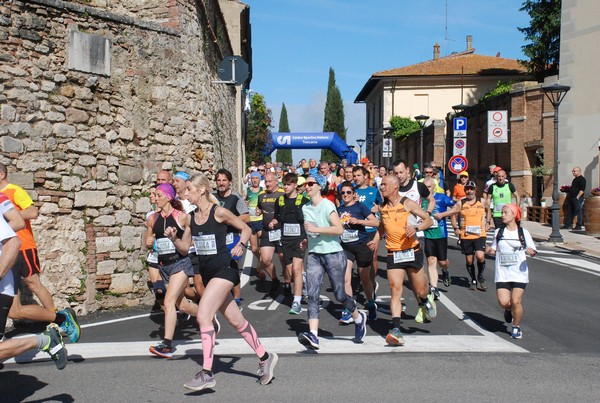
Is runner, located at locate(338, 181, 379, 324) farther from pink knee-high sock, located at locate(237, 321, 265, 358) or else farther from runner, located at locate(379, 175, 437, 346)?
pink knee-high sock, located at locate(237, 321, 265, 358)

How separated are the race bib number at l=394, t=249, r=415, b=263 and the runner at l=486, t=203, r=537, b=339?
1277 millimetres

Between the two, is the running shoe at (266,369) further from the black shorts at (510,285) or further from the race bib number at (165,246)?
the black shorts at (510,285)

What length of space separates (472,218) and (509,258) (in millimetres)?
3788

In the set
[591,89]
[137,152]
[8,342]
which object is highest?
[591,89]

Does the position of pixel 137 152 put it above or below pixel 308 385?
above

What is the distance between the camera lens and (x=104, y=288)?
10234mm

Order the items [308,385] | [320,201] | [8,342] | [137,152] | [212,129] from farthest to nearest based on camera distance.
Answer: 1. [212,129]
2. [137,152]
3. [320,201]
4. [308,385]
5. [8,342]

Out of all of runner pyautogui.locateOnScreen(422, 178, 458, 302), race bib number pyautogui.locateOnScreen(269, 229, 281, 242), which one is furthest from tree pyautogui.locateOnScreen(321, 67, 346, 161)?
race bib number pyautogui.locateOnScreen(269, 229, 281, 242)

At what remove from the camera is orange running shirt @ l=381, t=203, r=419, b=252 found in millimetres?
7965

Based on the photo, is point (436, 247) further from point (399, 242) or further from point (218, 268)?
point (218, 268)

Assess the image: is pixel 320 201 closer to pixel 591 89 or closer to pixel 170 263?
pixel 170 263

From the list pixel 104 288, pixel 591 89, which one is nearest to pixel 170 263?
pixel 104 288

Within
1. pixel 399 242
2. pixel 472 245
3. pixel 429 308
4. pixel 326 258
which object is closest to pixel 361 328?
pixel 326 258

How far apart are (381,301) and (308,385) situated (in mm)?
4695
